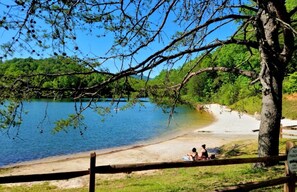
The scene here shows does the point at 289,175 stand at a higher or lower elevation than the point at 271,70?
lower

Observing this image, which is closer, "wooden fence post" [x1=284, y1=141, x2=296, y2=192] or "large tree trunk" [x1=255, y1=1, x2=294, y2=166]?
"wooden fence post" [x1=284, y1=141, x2=296, y2=192]

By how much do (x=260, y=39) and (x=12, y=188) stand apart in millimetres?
9537

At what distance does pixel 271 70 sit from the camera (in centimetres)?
905

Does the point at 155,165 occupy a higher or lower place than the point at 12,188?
higher

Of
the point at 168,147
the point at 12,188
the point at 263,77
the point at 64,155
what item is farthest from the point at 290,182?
the point at 64,155

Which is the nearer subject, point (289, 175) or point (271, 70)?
point (289, 175)

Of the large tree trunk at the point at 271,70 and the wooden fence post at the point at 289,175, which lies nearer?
the wooden fence post at the point at 289,175

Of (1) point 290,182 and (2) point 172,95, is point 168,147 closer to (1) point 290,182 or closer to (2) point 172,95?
(2) point 172,95

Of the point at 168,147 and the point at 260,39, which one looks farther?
the point at 168,147

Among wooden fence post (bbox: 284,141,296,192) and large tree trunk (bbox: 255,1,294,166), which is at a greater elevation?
large tree trunk (bbox: 255,1,294,166)

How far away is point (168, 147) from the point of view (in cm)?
2294

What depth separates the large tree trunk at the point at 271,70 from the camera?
27.8 ft

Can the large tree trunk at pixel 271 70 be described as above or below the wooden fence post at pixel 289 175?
above

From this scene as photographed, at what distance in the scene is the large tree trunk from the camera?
848 centimetres
